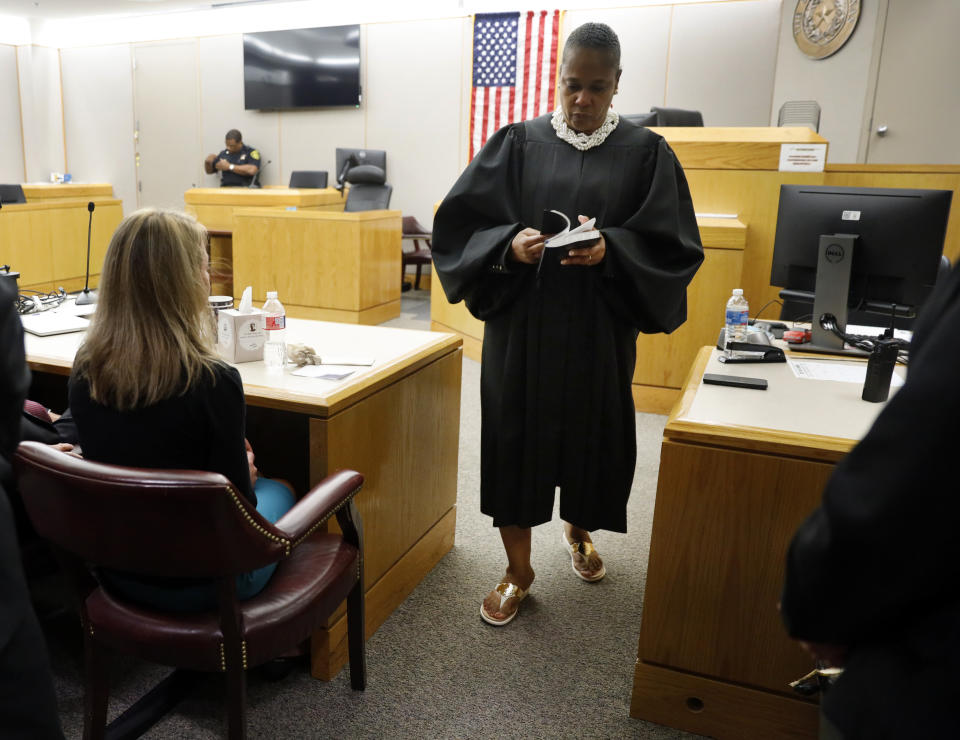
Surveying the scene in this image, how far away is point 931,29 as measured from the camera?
17.4 feet

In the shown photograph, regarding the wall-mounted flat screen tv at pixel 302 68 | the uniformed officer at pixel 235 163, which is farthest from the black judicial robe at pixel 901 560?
the uniformed officer at pixel 235 163

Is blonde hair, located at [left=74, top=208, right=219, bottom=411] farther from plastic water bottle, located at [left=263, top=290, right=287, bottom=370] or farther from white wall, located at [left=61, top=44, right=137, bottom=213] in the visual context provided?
→ white wall, located at [left=61, top=44, right=137, bottom=213]

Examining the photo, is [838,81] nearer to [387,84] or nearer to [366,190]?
[366,190]

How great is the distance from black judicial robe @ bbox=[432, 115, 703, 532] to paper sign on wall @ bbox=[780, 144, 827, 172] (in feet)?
7.53

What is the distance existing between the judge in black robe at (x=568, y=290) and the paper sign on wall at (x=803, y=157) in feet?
7.54

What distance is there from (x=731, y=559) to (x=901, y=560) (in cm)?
99

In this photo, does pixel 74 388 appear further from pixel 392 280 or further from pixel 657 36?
pixel 657 36

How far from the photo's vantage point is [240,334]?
2053mm

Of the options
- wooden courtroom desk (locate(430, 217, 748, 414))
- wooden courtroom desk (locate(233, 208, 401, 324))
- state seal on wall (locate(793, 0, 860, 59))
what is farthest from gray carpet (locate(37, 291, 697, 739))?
state seal on wall (locate(793, 0, 860, 59))

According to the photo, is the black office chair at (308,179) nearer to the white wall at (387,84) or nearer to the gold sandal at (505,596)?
Result: the white wall at (387,84)

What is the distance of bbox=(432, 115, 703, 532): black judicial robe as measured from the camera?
199 centimetres

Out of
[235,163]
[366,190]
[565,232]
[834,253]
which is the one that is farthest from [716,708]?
[235,163]

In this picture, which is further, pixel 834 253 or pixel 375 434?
pixel 834 253

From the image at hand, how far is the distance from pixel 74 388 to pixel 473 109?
24.0 feet
